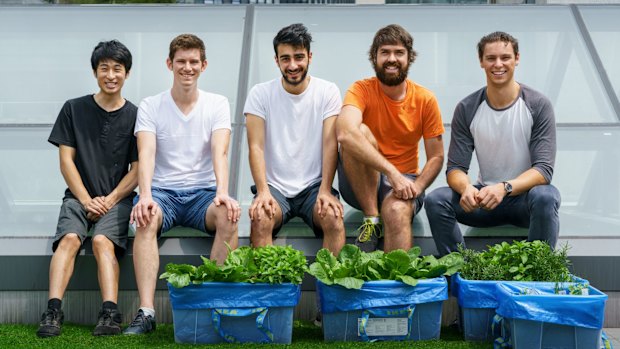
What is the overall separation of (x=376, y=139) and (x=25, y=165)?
2361 millimetres

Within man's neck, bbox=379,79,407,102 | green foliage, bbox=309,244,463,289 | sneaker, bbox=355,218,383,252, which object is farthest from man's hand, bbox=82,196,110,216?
man's neck, bbox=379,79,407,102

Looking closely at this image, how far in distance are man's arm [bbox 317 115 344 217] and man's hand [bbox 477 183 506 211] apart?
77cm

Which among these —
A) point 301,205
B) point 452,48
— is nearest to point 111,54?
point 301,205

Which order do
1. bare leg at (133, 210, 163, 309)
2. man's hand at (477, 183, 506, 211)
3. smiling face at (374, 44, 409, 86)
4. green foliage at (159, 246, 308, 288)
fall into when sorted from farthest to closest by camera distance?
smiling face at (374, 44, 409, 86) → man's hand at (477, 183, 506, 211) → bare leg at (133, 210, 163, 309) → green foliage at (159, 246, 308, 288)

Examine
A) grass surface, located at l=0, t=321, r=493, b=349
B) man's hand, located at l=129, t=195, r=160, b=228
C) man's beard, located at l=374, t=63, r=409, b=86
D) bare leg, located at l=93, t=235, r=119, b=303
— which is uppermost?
man's beard, located at l=374, t=63, r=409, b=86

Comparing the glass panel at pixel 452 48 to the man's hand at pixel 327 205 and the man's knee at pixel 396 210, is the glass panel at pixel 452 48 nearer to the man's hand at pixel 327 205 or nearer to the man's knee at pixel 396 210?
the man's knee at pixel 396 210

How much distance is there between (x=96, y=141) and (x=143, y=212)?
67cm

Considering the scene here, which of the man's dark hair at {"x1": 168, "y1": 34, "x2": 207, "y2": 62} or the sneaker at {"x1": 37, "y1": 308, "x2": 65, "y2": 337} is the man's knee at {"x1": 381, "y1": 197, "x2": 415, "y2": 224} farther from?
the sneaker at {"x1": 37, "y1": 308, "x2": 65, "y2": 337}

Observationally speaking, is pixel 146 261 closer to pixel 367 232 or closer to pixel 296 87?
pixel 367 232

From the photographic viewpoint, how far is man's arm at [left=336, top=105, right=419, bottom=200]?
16.3ft

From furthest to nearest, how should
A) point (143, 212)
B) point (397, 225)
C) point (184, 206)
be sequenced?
point (184, 206) → point (397, 225) → point (143, 212)

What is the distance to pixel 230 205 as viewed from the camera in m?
4.87

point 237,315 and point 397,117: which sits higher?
point 397,117

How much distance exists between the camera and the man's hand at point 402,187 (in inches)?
196
